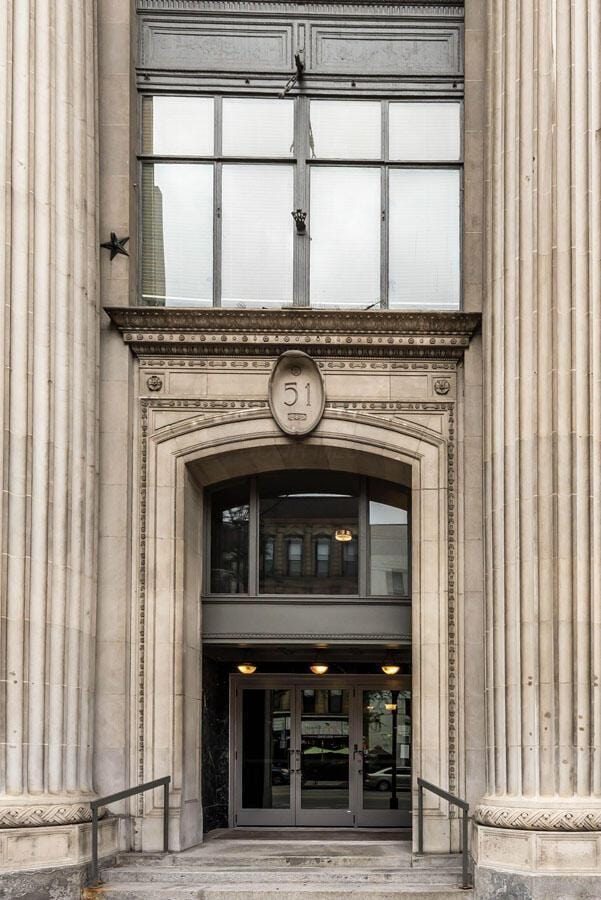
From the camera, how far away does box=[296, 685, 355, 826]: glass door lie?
714 inches

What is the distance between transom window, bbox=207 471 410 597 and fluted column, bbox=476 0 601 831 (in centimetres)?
234

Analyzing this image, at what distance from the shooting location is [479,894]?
40.2 ft

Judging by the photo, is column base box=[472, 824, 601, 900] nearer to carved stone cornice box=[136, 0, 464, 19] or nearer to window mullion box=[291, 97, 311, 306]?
window mullion box=[291, 97, 311, 306]

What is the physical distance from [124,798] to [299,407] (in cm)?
496

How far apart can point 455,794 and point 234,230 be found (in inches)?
291

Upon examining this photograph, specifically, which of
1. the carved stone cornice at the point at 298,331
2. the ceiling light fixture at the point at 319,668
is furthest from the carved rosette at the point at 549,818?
the ceiling light fixture at the point at 319,668

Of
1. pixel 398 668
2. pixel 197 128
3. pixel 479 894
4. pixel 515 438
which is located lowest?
pixel 479 894

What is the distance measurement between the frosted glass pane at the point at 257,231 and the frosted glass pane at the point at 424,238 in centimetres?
134

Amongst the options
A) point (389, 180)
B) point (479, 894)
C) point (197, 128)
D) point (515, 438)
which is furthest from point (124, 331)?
point (479, 894)

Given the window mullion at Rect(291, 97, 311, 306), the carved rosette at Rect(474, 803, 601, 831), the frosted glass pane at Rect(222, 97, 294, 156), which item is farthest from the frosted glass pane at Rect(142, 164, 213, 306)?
the carved rosette at Rect(474, 803, 601, 831)

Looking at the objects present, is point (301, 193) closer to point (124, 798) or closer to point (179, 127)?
point (179, 127)

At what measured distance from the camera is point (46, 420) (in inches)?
513

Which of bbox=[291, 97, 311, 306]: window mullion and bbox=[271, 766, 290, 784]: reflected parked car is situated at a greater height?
bbox=[291, 97, 311, 306]: window mullion

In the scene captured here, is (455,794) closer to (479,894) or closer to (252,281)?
(479,894)
